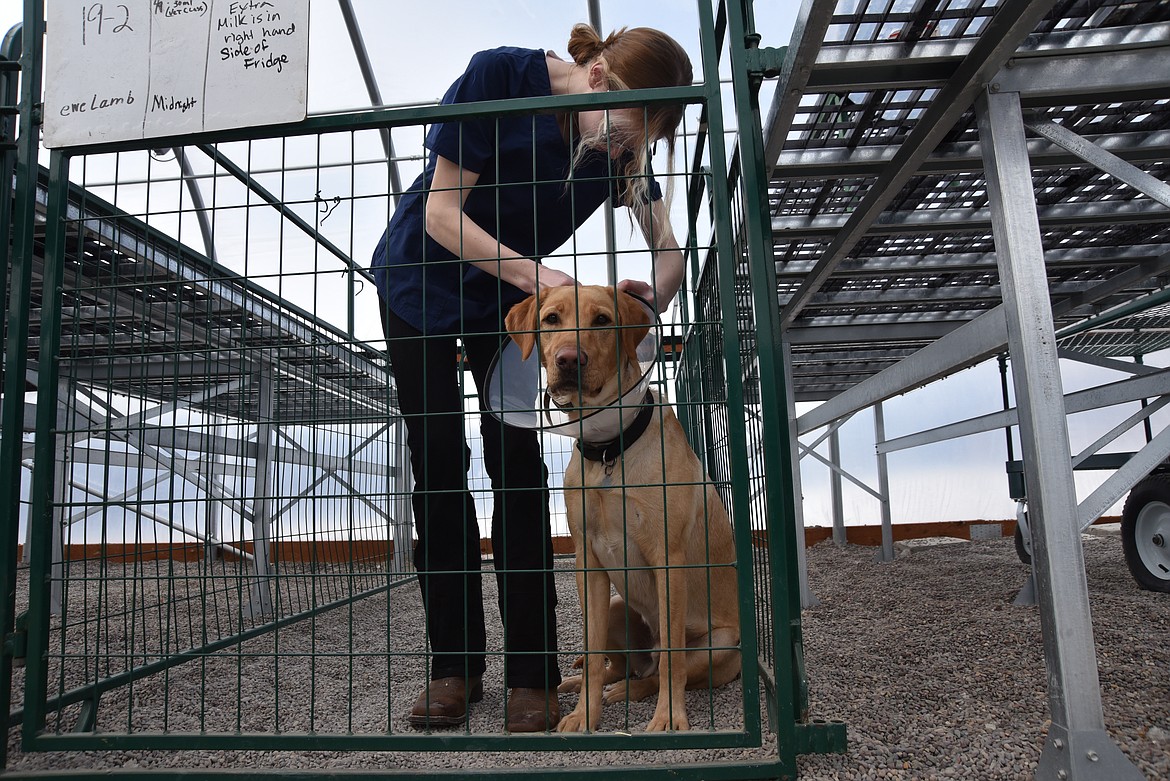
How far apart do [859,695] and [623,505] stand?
3.26ft

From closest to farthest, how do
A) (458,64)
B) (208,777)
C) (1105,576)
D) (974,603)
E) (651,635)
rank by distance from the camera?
(208,777) < (651,635) < (974,603) < (1105,576) < (458,64)

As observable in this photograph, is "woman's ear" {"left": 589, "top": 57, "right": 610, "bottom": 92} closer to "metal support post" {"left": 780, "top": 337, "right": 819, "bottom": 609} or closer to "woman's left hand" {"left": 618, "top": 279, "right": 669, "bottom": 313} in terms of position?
"woman's left hand" {"left": 618, "top": 279, "right": 669, "bottom": 313}

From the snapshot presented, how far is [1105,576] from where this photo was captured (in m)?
4.20

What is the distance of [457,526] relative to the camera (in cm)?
214

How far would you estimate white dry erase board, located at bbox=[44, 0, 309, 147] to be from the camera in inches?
Answer: 73.1

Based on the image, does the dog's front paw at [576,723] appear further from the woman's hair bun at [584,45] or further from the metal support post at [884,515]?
the metal support post at [884,515]

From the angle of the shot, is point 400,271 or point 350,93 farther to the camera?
point 350,93

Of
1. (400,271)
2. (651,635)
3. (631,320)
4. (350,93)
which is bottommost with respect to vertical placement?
(651,635)

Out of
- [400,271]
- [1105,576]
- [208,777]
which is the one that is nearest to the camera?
[208,777]

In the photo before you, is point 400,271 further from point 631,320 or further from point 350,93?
point 350,93

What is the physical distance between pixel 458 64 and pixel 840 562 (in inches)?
210

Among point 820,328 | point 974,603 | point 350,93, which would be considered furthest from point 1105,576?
point 350,93

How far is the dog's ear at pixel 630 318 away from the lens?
1986 millimetres

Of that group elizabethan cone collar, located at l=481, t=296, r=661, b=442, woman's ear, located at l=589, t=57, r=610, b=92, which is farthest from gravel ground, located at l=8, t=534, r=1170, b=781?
woman's ear, located at l=589, t=57, r=610, b=92
